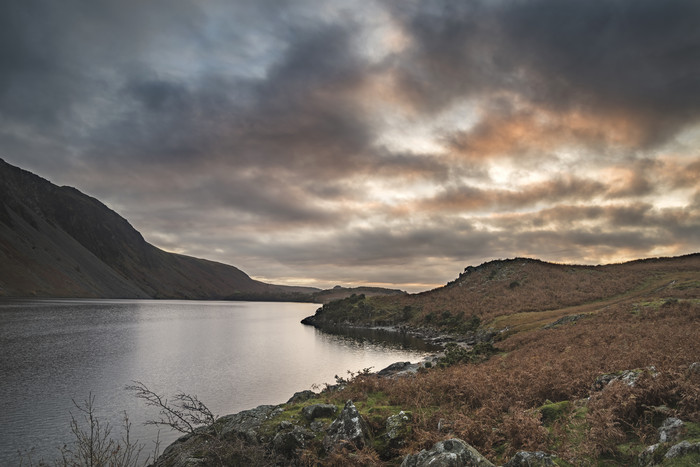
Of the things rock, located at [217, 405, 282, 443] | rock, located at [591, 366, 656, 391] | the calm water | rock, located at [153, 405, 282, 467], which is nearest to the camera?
rock, located at [591, 366, 656, 391]

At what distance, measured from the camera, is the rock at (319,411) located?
15.8 meters

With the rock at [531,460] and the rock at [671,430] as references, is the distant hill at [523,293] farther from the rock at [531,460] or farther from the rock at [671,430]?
the rock at [531,460]

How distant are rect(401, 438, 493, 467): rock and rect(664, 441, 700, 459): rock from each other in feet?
11.6

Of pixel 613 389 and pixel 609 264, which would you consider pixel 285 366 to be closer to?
pixel 613 389

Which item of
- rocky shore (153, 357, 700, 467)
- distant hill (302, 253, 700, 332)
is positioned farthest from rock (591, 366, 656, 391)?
distant hill (302, 253, 700, 332)

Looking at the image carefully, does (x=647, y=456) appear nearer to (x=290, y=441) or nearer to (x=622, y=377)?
(x=622, y=377)

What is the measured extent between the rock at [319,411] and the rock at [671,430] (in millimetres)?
11402

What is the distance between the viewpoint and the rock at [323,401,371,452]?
11859mm

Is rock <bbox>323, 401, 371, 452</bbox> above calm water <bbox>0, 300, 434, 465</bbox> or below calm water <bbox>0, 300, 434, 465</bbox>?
above

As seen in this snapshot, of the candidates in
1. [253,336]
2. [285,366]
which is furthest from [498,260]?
[285,366]

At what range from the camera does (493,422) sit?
12.0 m

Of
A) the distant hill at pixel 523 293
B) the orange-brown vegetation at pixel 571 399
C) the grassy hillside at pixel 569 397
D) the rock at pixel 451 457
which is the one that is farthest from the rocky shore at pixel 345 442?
the distant hill at pixel 523 293

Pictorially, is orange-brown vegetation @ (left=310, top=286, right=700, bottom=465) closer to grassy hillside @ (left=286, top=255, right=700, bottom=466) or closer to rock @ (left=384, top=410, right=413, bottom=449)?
grassy hillside @ (left=286, top=255, right=700, bottom=466)

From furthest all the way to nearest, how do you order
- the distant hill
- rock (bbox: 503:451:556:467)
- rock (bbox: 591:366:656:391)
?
the distant hill, rock (bbox: 591:366:656:391), rock (bbox: 503:451:556:467)
